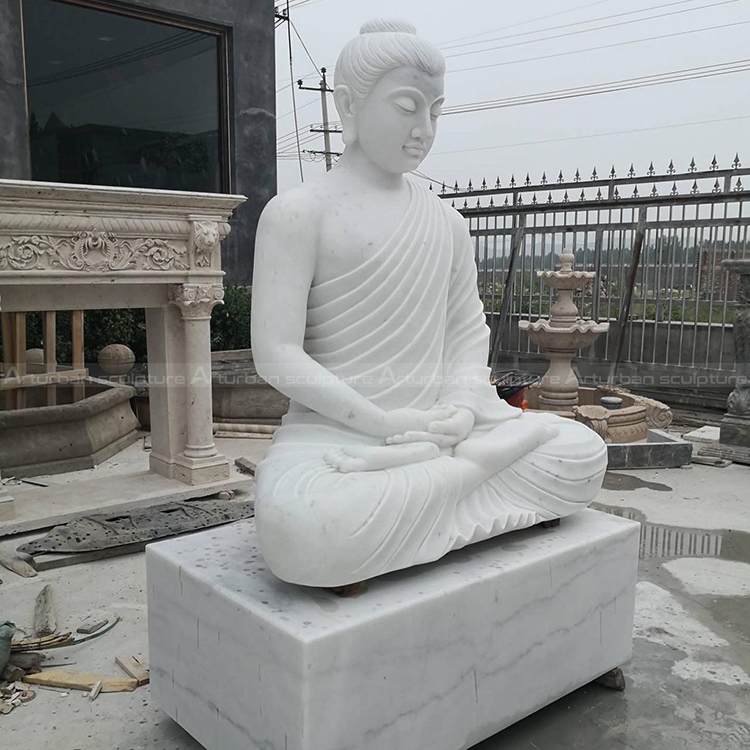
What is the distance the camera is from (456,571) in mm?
2215

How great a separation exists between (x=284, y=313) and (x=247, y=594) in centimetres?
81

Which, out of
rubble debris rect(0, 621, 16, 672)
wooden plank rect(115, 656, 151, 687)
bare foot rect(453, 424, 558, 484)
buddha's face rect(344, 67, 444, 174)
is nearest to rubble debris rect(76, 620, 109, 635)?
wooden plank rect(115, 656, 151, 687)

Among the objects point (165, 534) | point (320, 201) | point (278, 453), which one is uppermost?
point (320, 201)

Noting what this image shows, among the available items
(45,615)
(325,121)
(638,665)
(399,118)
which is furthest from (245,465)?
(325,121)

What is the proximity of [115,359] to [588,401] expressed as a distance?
426 cm

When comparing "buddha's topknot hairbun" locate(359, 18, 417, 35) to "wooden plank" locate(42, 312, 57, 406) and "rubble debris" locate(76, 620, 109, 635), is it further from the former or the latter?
"wooden plank" locate(42, 312, 57, 406)

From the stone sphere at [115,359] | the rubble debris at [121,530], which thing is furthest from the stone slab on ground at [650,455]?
the stone sphere at [115,359]

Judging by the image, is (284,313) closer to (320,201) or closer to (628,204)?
(320,201)

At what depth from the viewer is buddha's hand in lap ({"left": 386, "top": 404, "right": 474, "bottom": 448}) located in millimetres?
2303

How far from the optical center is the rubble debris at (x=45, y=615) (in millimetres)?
2982

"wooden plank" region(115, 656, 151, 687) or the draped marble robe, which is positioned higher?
the draped marble robe

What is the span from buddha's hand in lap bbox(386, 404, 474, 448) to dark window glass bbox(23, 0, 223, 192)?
5388mm

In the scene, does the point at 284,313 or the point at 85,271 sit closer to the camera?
the point at 284,313

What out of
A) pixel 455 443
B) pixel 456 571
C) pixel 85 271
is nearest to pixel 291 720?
pixel 456 571
